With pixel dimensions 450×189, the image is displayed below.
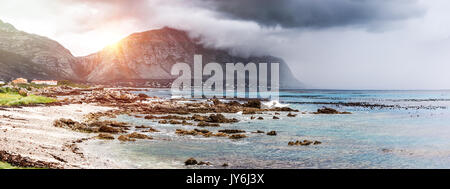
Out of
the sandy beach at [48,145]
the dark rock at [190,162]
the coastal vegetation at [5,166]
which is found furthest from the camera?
the dark rock at [190,162]

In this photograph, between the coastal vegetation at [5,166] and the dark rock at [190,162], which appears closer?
the coastal vegetation at [5,166]

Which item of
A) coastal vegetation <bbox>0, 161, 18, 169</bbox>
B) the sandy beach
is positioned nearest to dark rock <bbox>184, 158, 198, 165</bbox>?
the sandy beach

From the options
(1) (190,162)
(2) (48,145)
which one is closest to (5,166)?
(2) (48,145)

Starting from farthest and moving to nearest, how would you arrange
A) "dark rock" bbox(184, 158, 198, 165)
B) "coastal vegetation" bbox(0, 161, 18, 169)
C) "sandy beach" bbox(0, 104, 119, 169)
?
"dark rock" bbox(184, 158, 198, 165)
"sandy beach" bbox(0, 104, 119, 169)
"coastal vegetation" bbox(0, 161, 18, 169)

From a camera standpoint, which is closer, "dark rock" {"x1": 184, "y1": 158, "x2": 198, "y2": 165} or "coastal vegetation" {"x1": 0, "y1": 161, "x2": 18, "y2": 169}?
"coastal vegetation" {"x1": 0, "y1": 161, "x2": 18, "y2": 169}

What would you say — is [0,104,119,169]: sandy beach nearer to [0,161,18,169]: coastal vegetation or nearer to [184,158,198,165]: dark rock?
[0,161,18,169]: coastal vegetation

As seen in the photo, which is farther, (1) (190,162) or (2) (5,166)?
(1) (190,162)

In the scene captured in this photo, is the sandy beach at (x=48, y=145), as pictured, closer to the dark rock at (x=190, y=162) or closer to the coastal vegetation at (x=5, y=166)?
the coastal vegetation at (x=5, y=166)

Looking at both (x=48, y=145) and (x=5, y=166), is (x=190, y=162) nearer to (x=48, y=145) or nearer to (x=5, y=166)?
(x=5, y=166)

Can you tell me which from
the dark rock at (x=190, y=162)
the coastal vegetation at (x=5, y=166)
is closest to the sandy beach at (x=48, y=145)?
the coastal vegetation at (x=5, y=166)

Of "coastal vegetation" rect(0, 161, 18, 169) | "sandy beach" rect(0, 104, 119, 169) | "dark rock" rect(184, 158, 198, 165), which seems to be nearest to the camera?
"coastal vegetation" rect(0, 161, 18, 169)

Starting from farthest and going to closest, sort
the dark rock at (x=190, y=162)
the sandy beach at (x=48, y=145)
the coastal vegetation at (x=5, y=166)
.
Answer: the dark rock at (x=190, y=162) → the sandy beach at (x=48, y=145) → the coastal vegetation at (x=5, y=166)

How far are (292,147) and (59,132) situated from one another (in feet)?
61.8

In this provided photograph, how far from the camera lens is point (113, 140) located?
79.4 ft
